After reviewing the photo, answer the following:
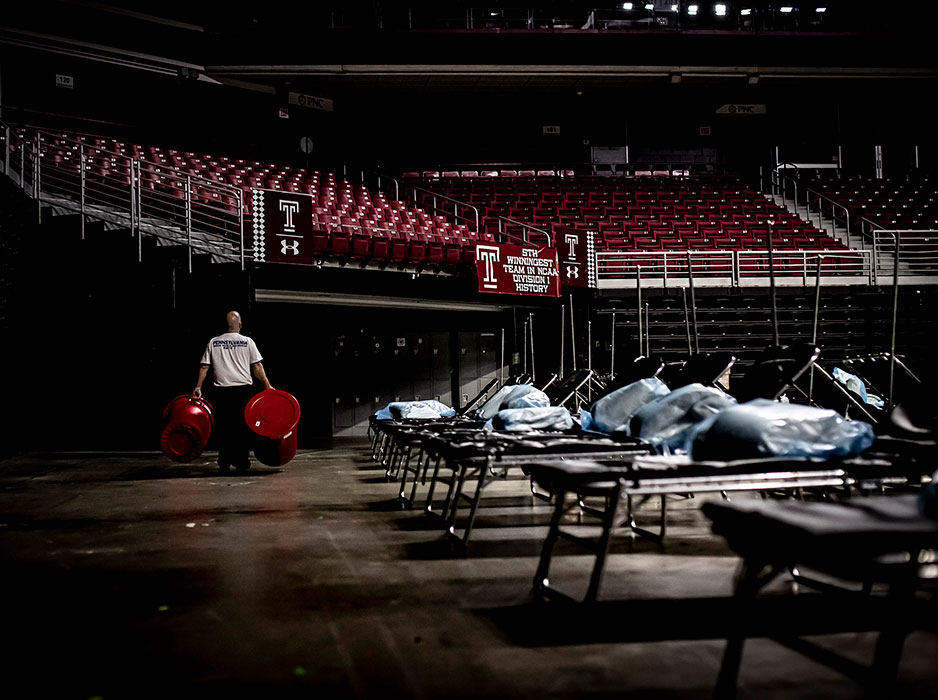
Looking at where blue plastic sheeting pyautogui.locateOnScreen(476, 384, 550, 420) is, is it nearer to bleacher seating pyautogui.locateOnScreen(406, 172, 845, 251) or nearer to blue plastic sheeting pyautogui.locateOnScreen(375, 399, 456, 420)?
blue plastic sheeting pyautogui.locateOnScreen(375, 399, 456, 420)

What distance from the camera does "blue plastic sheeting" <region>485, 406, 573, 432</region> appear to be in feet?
16.1

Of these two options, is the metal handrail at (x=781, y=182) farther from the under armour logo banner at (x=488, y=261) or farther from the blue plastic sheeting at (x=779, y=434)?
the blue plastic sheeting at (x=779, y=434)

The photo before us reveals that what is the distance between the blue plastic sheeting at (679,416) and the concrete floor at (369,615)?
0.46 m

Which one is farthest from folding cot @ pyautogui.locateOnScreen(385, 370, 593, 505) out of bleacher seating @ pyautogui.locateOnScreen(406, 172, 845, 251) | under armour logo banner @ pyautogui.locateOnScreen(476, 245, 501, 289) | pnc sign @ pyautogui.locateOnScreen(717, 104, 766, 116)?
pnc sign @ pyautogui.locateOnScreen(717, 104, 766, 116)

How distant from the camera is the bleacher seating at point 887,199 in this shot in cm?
1560

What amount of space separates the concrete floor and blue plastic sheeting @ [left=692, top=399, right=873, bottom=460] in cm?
49

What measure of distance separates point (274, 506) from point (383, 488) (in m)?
1.12

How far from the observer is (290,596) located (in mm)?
2924

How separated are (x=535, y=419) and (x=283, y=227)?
187 inches

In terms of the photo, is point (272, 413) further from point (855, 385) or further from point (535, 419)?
point (855, 385)

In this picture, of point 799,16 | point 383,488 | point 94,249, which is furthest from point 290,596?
point 799,16

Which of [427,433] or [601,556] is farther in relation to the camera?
[427,433]

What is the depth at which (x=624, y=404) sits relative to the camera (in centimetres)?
463

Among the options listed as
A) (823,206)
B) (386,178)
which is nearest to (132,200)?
(386,178)
